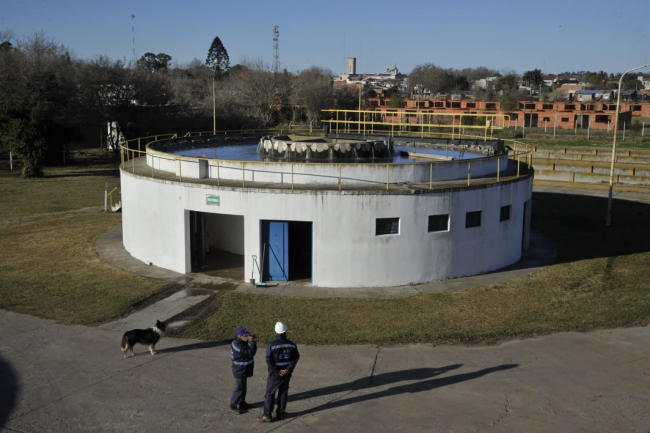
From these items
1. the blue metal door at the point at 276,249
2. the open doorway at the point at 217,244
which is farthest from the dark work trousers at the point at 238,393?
the open doorway at the point at 217,244

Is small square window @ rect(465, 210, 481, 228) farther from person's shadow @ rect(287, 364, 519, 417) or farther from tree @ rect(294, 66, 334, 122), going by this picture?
tree @ rect(294, 66, 334, 122)

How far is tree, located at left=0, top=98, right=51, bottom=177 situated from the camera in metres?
38.0

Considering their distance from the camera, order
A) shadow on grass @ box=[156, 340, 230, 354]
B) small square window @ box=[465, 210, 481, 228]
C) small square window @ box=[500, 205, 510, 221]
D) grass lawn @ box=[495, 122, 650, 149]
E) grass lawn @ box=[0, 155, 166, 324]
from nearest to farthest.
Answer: shadow on grass @ box=[156, 340, 230, 354]
grass lawn @ box=[0, 155, 166, 324]
small square window @ box=[465, 210, 481, 228]
small square window @ box=[500, 205, 510, 221]
grass lawn @ box=[495, 122, 650, 149]

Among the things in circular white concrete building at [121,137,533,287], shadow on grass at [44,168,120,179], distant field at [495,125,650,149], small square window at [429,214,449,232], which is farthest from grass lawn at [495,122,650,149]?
small square window at [429,214,449,232]

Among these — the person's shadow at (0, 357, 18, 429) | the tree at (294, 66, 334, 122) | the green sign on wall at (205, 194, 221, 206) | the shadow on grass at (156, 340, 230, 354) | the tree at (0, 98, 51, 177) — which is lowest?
the person's shadow at (0, 357, 18, 429)

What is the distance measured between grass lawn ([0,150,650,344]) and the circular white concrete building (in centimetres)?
122

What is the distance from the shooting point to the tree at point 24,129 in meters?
38.0

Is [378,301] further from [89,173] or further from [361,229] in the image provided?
[89,173]

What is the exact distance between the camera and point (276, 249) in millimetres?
17297

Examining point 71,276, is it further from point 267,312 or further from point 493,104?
point 493,104

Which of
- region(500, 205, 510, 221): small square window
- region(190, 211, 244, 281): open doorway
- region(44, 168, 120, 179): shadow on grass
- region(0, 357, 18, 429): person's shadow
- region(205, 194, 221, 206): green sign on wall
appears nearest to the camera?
region(0, 357, 18, 429): person's shadow

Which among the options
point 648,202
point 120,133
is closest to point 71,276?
point 648,202

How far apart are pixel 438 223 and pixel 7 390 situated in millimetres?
11110

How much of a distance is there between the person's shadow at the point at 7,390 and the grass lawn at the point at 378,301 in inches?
100
